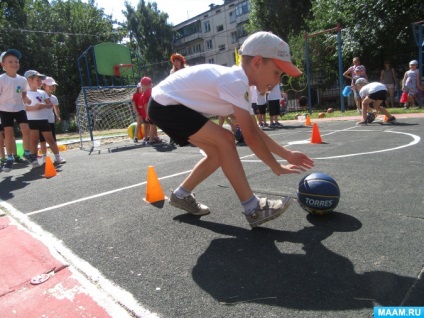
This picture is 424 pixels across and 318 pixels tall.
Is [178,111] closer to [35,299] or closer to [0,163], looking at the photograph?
[35,299]

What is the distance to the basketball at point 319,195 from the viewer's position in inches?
111

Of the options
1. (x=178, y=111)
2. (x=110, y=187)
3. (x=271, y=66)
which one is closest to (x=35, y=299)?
Answer: (x=178, y=111)

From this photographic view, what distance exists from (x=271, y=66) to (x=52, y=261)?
2170 mm

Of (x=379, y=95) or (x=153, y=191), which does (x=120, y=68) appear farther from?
(x=153, y=191)

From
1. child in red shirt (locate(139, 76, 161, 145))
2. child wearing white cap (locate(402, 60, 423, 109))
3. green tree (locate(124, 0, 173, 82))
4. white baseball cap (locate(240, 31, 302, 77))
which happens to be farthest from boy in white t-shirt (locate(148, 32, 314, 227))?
green tree (locate(124, 0, 173, 82))

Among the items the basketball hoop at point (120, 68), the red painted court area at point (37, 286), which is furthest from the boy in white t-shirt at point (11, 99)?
the basketball hoop at point (120, 68)

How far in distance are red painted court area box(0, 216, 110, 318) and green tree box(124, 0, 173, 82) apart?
52794 mm

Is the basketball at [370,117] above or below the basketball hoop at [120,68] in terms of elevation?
below

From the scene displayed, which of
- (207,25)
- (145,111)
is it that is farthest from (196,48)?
(145,111)

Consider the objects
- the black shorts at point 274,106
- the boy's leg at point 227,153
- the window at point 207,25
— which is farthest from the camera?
the window at point 207,25

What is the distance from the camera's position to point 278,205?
279cm

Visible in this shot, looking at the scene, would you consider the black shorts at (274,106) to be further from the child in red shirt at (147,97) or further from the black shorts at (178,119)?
the black shorts at (178,119)

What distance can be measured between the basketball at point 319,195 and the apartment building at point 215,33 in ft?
164

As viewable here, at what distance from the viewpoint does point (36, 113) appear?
22.6 ft
